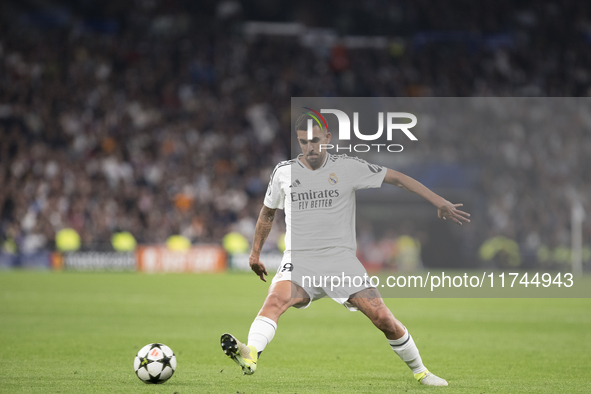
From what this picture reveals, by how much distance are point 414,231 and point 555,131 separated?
6.49 m

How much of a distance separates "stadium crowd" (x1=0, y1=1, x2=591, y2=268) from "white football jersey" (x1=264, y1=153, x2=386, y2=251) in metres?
19.6

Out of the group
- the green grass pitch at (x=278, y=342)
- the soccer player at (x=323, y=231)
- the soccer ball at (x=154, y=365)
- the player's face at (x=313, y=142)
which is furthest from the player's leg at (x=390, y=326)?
the soccer ball at (x=154, y=365)

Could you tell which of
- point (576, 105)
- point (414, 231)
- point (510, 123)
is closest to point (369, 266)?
point (414, 231)

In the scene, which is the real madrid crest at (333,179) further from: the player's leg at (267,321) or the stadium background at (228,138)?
the stadium background at (228,138)

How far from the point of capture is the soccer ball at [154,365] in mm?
→ 7156

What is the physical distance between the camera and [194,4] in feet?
110

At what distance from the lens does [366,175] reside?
7.26m

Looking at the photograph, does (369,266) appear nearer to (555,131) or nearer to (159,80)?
(555,131)

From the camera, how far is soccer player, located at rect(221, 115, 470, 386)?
6.95 meters

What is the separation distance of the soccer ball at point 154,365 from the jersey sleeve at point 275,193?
1608 mm

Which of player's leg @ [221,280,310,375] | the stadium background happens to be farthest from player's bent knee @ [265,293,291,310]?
the stadium background

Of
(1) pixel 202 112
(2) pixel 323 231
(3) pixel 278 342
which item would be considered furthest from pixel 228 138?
(2) pixel 323 231

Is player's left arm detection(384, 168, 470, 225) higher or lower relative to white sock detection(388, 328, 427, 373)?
higher

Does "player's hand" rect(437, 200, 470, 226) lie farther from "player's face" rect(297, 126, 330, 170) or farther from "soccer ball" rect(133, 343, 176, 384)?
"soccer ball" rect(133, 343, 176, 384)
